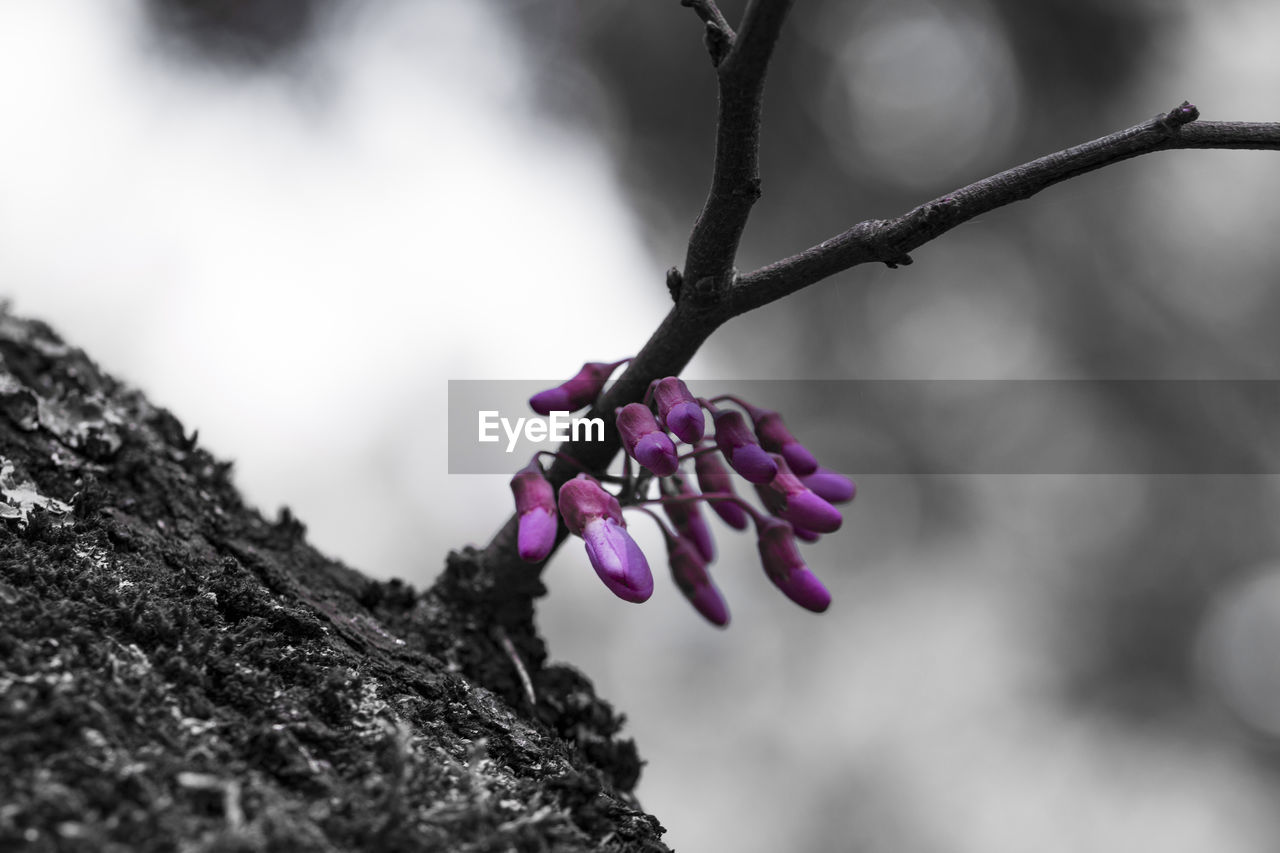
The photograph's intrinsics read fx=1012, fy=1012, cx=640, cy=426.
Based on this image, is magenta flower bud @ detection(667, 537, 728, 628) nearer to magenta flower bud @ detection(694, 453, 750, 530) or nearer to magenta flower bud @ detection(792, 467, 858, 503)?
magenta flower bud @ detection(694, 453, 750, 530)

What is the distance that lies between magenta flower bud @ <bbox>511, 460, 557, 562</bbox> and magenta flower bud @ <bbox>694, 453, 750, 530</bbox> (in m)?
0.26

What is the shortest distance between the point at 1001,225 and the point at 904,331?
51 cm

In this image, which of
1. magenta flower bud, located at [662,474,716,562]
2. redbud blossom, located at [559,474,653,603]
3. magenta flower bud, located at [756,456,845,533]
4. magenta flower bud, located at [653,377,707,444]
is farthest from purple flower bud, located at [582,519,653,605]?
magenta flower bud, located at [662,474,716,562]

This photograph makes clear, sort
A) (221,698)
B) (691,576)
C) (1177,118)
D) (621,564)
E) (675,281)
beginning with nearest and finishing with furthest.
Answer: (221,698) < (1177,118) < (621,564) < (675,281) < (691,576)

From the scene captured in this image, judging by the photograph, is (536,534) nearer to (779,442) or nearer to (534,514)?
(534,514)

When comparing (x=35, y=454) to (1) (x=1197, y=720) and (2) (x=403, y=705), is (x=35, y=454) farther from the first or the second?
(1) (x=1197, y=720)

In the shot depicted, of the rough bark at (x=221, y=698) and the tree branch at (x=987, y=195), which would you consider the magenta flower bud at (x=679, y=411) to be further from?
the rough bark at (x=221, y=698)

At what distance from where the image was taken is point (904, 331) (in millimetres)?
3771

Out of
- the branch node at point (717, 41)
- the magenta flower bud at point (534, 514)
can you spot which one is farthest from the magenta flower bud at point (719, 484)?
the branch node at point (717, 41)

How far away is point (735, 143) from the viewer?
104cm

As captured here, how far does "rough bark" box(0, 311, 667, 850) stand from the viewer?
2.28 feet

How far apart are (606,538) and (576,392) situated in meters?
0.28

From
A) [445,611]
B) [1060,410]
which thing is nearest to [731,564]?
[1060,410]

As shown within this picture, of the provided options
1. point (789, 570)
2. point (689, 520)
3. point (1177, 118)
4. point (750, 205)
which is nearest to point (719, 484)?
point (689, 520)
